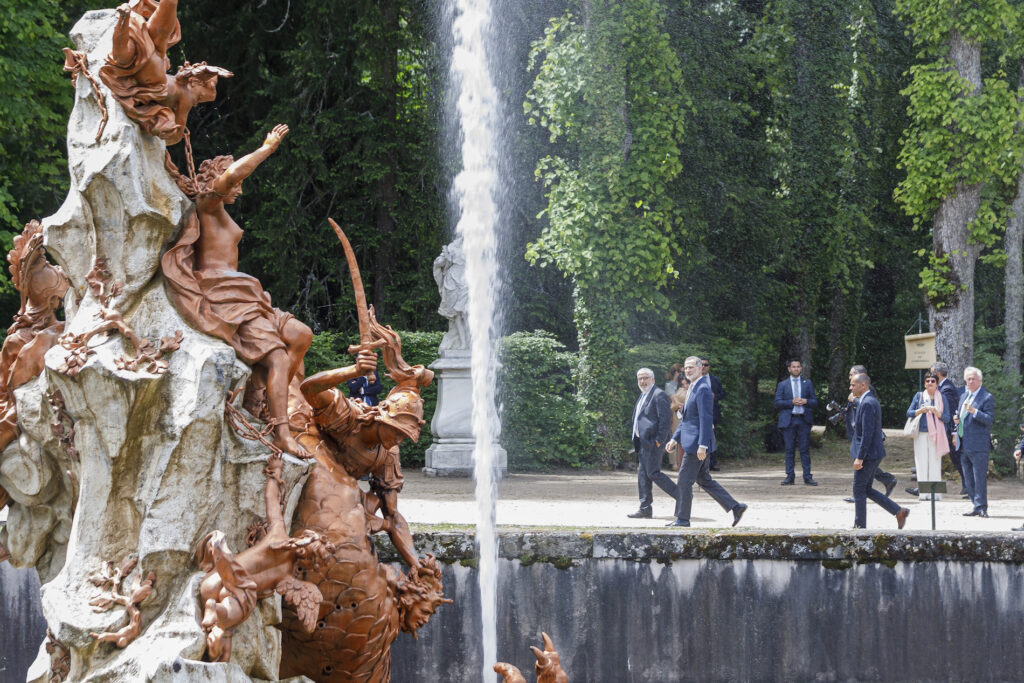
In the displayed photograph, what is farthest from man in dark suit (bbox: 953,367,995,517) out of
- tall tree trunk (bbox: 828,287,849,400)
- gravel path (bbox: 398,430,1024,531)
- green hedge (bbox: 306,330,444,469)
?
tall tree trunk (bbox: 828,287,849,400)

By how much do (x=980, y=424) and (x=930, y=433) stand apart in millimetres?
1417

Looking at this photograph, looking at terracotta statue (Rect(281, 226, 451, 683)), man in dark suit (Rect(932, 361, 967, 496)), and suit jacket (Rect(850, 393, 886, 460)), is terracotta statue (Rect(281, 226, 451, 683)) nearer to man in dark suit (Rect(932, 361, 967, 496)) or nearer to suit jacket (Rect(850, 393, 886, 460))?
suit jacket (Rect(850, 393, 886, 460))

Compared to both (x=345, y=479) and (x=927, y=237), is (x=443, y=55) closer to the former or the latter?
(x=927, y=237)

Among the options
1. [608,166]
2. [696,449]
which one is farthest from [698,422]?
[608,166]

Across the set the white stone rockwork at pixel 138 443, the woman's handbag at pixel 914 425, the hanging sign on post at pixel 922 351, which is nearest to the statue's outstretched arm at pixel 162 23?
the white stone rockwork at pixel 138 443

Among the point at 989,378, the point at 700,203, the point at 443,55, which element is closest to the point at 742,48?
the point at 700,203

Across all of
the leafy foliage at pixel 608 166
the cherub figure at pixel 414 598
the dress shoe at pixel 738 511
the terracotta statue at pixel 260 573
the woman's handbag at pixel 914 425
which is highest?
the leafy foliage at pixel 608 166

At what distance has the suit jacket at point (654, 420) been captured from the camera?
1183cm

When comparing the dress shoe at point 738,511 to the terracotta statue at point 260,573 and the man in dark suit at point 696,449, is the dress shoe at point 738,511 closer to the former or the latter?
the man in dark suit at point 696,449

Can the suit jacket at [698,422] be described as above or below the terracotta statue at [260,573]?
above

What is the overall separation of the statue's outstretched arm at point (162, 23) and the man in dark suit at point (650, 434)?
759 centimetres

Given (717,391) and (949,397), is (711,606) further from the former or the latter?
(717,391)

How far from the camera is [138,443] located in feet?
14.7

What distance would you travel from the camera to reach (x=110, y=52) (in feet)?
15.4
